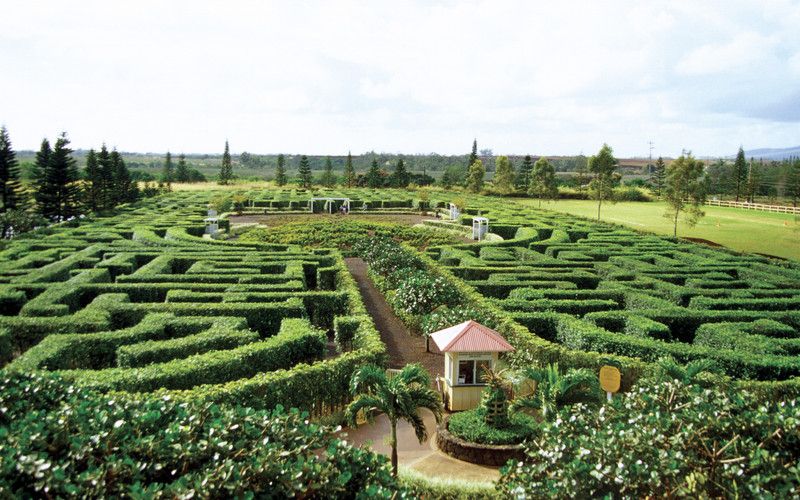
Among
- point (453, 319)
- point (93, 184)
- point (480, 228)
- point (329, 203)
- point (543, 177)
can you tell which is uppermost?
point (543, 177)

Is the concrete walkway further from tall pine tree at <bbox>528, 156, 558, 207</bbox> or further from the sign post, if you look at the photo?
tall pine tree at <bbox>528, 156, 558, 207</bbox>

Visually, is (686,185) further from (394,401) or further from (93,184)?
(93,184)

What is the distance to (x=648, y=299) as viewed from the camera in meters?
19.2

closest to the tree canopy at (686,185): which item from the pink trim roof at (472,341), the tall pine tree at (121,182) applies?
the pink trim roof at (472,341)

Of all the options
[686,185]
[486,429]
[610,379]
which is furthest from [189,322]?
[686,185]

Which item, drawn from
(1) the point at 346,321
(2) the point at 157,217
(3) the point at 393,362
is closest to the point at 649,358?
(3) the point at 393,362

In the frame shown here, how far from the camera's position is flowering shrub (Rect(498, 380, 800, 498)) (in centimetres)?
691

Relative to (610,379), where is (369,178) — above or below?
above

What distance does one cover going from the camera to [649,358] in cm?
1482

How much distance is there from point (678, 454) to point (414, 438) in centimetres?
671

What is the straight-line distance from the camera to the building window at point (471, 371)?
14.2 metres

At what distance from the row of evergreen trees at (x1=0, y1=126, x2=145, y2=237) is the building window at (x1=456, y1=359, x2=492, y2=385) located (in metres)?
36.3

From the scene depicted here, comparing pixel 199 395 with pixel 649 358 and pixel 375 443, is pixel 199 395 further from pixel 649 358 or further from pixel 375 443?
pixel 649 358

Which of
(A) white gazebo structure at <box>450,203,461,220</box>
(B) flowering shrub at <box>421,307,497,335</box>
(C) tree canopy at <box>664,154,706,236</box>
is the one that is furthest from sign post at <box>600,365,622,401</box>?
(A) white gazebo structure at <box>450,203,461,220</box>
